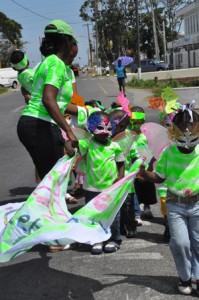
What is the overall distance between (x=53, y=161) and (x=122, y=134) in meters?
0.73

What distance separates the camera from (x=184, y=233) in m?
3.24

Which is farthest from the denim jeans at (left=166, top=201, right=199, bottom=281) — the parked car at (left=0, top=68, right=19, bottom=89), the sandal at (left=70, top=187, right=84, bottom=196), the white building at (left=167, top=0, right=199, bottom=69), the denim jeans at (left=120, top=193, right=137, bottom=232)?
the white building at (left=167, top=0, right=199, bottom=69)

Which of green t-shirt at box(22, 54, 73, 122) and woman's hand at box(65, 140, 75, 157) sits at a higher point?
green t-shirt at box(22, 54, 73, 122)

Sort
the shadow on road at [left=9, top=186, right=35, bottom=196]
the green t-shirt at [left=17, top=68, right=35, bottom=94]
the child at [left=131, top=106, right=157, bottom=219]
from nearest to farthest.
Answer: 1. the child at [left=131, top=106, right=157, bottom=219]
2. the green t-shirt at [left=17, top=68, right=35, bottom=94]
3. the shadow on road at [left=9, top=186, right=35, bottom=196]

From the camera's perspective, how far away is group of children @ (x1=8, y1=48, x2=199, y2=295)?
3.24 m

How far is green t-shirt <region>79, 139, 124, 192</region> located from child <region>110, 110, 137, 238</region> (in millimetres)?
328

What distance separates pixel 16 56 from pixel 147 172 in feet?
10.9

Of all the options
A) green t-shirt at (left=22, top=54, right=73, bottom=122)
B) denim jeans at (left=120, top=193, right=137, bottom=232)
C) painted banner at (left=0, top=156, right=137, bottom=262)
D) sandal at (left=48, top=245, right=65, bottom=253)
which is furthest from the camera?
denim jeans at (left=120, top=193, right=137, bottom=232)

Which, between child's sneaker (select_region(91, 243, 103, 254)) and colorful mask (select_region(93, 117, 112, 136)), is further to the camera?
child's sneaker (select_region(91, 243, 103, 254))

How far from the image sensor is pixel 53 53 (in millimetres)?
3990

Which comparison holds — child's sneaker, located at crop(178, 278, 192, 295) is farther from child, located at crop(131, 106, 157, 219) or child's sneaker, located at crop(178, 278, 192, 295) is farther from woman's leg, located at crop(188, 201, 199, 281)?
child, located at crop(131, 106, 157, 219)

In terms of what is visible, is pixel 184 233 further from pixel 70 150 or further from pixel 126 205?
pixel 126 205

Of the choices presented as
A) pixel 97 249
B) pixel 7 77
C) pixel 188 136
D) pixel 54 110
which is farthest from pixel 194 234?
pixel 7 77

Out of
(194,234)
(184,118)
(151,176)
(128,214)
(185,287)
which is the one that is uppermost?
(184,118)
